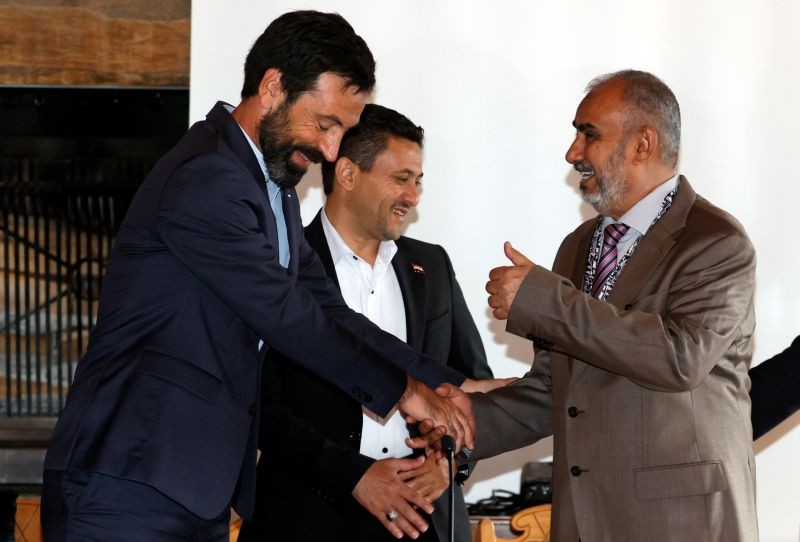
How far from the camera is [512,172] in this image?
4.16 m

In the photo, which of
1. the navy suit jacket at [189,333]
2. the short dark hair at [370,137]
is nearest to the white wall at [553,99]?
the short dark hair at [370,137]

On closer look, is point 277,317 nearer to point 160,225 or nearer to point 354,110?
point 160,225

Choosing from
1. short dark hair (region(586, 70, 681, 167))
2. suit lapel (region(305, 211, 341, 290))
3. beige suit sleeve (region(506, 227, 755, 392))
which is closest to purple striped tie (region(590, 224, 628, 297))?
beige suit sleeve (region(506, 227, 755, 392))

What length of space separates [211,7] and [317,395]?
1.71m

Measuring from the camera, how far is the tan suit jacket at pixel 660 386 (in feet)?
8.43

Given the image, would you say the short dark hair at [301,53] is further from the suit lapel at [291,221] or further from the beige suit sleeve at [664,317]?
the beige suit sleeve at [664,317]

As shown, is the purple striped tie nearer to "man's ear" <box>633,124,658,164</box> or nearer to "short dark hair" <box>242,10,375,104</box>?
"man's ear" <box>633,124,658,164</box>

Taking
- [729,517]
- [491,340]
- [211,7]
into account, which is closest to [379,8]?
[211,7]

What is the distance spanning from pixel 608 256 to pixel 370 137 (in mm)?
861

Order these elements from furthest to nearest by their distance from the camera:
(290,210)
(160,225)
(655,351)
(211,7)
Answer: (211,7)
(290,210)
(655,351)
(160,225)

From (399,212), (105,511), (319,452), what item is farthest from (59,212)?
(105,511)

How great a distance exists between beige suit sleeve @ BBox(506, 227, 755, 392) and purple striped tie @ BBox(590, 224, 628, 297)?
0.37 ft

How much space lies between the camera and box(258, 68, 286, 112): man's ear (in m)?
2.57

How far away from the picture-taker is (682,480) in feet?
8.45
